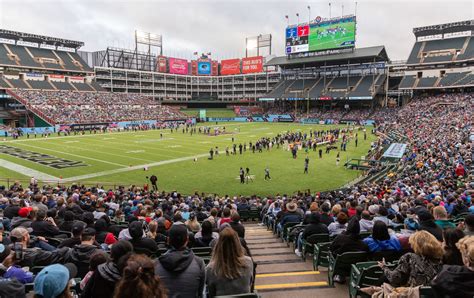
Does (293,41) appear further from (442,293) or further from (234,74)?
(442,293)

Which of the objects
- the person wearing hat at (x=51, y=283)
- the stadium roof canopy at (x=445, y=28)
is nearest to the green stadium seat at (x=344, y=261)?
the person wearing hat at (x=51, y=283)

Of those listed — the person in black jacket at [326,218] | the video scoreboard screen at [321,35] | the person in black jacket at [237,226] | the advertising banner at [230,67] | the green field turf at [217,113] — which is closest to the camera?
the person in black jacket at [237,226]

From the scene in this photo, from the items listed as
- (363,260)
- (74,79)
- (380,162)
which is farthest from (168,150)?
(74,79)

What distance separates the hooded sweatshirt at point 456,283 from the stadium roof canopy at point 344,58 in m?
85.7

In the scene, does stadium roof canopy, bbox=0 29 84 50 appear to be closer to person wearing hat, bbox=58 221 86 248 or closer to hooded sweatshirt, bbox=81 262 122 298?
person wearing hat, bbox=58 221 86 248

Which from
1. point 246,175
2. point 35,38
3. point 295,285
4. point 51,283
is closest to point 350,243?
point 295,285

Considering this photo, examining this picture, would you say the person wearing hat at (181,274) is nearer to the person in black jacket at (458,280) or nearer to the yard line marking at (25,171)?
the person in black jacket at (458,280)

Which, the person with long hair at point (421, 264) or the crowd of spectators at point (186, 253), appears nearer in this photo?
the crowd of spectators at point (186, 253)

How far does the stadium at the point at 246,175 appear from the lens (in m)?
4.16

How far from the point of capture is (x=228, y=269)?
157 inches

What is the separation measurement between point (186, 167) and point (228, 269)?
26.7 metres

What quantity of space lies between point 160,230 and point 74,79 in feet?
299

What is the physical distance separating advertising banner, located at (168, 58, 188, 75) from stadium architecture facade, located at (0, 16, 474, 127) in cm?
48

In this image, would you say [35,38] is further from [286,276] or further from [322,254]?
[322,254]
